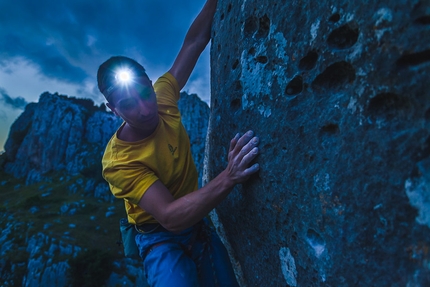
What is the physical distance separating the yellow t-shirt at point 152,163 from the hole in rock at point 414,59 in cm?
285

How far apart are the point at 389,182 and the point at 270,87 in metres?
1.46

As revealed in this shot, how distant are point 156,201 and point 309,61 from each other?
92.4 inches

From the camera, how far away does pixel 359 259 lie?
196 centimetres

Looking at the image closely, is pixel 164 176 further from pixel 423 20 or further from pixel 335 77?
pixel 423 20

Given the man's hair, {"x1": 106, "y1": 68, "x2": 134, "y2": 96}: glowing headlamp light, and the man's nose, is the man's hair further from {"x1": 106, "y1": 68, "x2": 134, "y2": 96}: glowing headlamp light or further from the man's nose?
the man's nose

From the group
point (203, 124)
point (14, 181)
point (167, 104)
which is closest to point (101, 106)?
point (14, 181)

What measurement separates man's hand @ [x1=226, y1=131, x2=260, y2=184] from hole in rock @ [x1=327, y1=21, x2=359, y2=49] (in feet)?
3.94

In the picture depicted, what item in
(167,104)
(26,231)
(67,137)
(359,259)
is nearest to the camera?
(359,259)

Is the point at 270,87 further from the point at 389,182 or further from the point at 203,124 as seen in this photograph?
the point at 203,124

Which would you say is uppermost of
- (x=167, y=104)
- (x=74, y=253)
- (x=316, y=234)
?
(x=74, y=253)

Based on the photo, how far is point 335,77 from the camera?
220 centimetres

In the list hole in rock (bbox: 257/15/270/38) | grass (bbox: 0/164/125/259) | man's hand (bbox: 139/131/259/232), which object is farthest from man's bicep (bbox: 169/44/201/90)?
grass (bbox: 0/164/125/259)

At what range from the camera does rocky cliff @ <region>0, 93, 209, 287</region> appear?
28.9 meters

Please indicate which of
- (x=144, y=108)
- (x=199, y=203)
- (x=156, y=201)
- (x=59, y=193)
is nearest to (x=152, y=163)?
(x=156, y=201)
